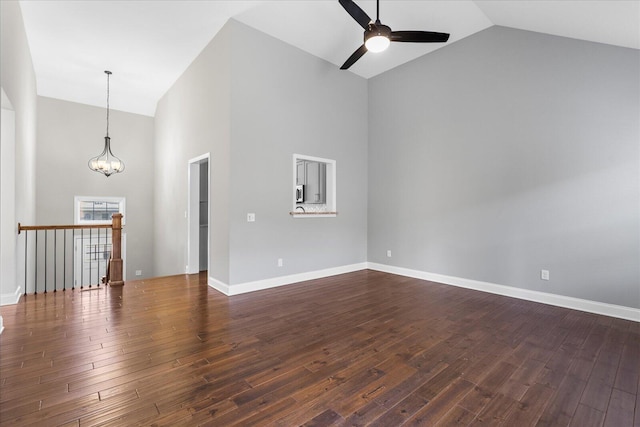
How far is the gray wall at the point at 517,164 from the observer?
336 centimetres

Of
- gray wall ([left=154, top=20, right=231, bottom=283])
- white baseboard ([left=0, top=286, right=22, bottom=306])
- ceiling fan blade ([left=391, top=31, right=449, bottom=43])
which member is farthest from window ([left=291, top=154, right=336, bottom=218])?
white baseboard ([left=0, top=286, right=22, bottom=306])

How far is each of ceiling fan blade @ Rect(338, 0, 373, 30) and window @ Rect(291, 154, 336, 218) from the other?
2304 millimetres

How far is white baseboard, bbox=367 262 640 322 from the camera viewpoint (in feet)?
10.9

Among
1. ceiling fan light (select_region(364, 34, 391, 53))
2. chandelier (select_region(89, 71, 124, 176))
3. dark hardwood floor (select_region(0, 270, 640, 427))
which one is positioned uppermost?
ceiling fan light (select_region(364, 34, 391, 53))

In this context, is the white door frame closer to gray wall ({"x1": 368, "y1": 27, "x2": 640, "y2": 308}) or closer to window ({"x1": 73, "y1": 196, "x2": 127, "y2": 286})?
window ({"x1": 73, "y1": 196, "x2": 127, "y2": 286})

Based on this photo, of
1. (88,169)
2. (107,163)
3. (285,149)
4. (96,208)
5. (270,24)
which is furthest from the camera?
(96,208)

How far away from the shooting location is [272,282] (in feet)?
15.2

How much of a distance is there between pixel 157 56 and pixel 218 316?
473 cm

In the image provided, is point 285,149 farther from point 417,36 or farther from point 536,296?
point 536,296

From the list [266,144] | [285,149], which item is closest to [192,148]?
[266,144]

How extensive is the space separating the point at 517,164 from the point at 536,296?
178 cm

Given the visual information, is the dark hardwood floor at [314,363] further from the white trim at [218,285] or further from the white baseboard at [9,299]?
the white trim at [218,285]

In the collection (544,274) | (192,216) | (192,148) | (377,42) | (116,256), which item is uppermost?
(377,42)

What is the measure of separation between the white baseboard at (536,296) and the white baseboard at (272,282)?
1190 mm
